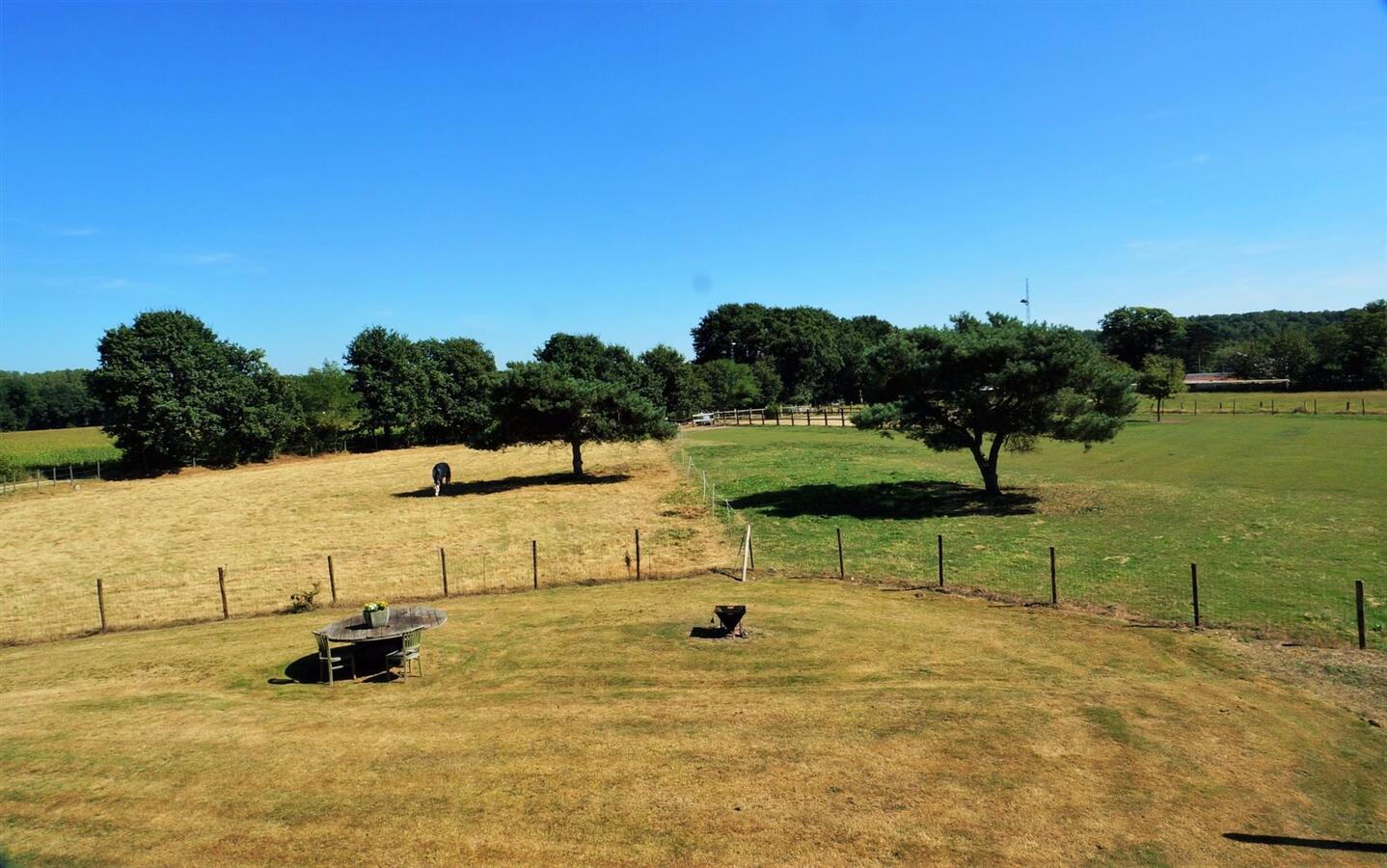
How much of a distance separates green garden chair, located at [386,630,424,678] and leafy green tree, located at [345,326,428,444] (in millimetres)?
72860

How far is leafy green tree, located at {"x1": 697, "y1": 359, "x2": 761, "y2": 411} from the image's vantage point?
111 meters

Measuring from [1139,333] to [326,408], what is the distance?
143184 mm

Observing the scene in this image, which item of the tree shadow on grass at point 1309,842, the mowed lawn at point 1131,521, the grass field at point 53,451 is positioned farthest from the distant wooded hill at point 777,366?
the tree shadow on grass at point 1309,842

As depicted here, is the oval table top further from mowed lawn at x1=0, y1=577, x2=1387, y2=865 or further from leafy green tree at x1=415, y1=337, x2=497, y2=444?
leafy green tree at x1=415, y1=337, x2=497, y2=444

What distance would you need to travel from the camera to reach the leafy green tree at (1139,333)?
143 metres

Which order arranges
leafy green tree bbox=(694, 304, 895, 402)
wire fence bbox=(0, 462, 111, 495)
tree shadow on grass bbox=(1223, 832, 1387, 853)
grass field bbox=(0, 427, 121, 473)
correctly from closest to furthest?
1. tree shadow on grass bbox=(1223, 832, 1387, 853)
2. wire fence bbox=(0, 462, 111, 495)
3. grass field bbox=(0, 427, 121, 473)
4. leafy green tree bbox=(694, 304, 895, 402)

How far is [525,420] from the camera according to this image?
47469 millimetres

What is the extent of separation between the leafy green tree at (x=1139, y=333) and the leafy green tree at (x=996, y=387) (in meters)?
126

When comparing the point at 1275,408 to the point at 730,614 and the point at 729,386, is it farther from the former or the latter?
the point at 730,614

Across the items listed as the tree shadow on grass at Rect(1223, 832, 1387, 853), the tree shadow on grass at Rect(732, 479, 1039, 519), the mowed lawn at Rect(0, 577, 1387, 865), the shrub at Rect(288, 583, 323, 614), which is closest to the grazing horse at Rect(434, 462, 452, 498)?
the tree shadow on grass at Rect(732, 479, 1039, 519)

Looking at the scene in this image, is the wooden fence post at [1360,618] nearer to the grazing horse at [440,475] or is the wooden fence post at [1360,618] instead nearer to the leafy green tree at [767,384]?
the grazing horse at [440,475]

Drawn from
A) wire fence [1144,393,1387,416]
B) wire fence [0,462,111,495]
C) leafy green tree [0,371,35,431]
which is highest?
leafy green tree [0,371,35,431]

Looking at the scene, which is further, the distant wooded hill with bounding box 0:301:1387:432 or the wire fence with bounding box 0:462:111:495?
the distant wooded hill with bounding box 0:301:1387:432

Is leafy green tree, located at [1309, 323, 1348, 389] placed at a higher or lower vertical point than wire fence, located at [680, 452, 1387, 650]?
higher
